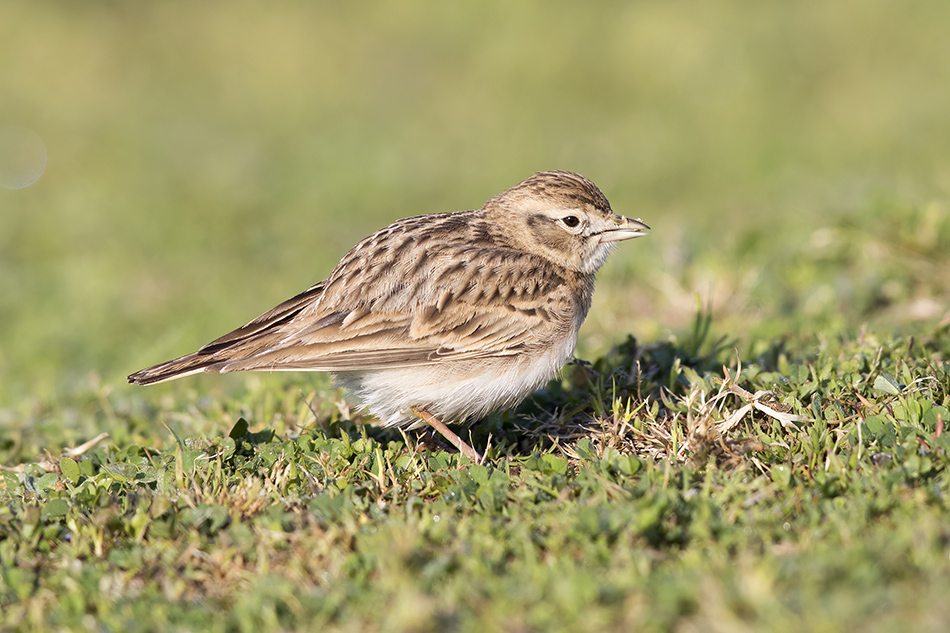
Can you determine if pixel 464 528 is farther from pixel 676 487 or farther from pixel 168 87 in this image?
pixel 168 87

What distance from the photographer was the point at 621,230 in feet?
19.9

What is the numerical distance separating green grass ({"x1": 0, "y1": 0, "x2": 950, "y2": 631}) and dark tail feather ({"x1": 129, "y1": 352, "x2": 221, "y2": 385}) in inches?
15.5

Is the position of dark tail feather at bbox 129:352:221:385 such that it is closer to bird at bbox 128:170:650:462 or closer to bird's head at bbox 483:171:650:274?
bird at bbox 128:170:650:462

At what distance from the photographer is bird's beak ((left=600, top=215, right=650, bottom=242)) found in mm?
6051

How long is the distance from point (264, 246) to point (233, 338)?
801 cm

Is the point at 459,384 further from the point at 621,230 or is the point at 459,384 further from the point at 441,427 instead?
the point at 621,230

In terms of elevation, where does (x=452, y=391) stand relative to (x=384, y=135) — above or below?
below

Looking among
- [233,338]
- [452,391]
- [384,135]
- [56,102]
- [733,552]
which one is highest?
[56,102]

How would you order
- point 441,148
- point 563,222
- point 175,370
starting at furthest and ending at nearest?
1. point 441,148
2. point 563,222
3. point 175,370

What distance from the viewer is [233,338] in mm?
5547

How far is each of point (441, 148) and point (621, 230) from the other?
1040 cm

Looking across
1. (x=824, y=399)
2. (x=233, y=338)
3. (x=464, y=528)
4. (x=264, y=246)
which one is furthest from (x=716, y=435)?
(x=264, y=246)

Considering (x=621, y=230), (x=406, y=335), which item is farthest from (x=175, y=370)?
(x=621, y=230)

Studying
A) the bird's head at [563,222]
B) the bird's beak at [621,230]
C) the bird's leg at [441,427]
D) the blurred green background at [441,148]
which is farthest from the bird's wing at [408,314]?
the blurred green background at [441,148]
